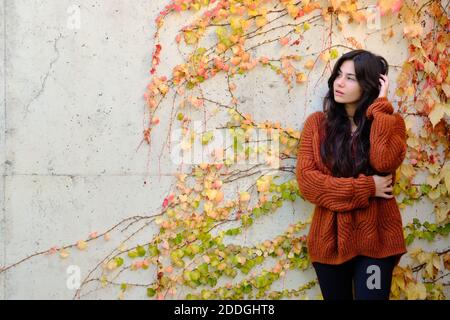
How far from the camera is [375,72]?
102 inches

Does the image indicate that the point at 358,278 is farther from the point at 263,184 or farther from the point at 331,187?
the point at 263,184

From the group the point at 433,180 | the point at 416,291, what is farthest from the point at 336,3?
the point at 416,291

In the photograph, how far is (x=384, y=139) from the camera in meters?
2.45

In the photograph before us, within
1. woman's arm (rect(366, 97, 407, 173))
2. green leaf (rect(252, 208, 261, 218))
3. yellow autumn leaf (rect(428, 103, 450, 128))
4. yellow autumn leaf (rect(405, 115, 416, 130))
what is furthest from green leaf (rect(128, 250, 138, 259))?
yellow autumn leaf (rect(428, 103, 450, 128))

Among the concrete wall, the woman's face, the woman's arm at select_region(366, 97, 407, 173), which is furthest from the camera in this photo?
the concrete wall

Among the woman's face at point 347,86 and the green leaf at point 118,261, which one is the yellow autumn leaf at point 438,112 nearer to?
the woman's face at point 347,86

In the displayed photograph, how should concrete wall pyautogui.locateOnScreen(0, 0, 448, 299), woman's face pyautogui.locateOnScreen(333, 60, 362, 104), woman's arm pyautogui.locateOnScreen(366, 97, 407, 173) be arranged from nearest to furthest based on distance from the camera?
woman's arm pyautogui.locateOnScreen(366, 97, 407, 173)
woman's face pyautogui.locateOnScreen(333, 60, 362, 104)
concrete wall pyautogui.locateOnScreen(0, 0, 448, 299)

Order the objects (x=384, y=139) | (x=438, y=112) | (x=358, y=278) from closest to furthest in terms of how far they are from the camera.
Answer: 1. (x=384, y=139)
2. (x=358, y=278)
3. (x=438, y=112)

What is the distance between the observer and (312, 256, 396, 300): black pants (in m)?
Result: 2.54

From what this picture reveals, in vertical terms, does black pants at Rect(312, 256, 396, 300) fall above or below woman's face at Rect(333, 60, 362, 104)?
below

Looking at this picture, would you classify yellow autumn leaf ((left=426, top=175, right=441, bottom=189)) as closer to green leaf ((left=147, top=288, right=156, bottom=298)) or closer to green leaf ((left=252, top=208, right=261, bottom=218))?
green leaf ((left=252, top=208, right=261, bottom=218))

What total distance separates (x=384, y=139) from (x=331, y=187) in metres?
0.30

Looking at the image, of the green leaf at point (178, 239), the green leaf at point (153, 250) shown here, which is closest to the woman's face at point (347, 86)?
the green leaf at point (178, 239)

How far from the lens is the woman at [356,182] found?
8.13 feet
